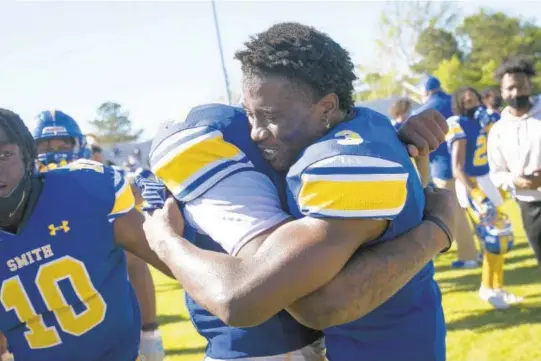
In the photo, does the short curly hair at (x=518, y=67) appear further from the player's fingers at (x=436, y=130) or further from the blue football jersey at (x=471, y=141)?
the player's fingers at (x=436, y=130)

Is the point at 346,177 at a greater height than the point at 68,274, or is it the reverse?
the point at 346,177

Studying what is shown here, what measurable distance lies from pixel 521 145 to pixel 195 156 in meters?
4.02

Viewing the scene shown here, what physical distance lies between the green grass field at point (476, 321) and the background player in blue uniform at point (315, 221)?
3.38 metres

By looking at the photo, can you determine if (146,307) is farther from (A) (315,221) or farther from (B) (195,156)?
(A) (315,221)

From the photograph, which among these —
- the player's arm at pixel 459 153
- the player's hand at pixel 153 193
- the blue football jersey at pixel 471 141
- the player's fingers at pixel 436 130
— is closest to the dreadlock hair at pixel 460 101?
the blue football jersey at pixel 471 141

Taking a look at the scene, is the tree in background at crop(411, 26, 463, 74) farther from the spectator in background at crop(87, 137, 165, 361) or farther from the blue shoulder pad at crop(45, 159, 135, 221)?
the blue shoulder pad at crop(45, 159, 135, 221)

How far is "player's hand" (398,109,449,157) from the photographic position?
1.68 metres

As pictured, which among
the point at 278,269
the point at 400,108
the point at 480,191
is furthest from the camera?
the point at 400,108

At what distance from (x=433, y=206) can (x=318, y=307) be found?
0.55 metres

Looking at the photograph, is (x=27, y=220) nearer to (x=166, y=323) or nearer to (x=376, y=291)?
(x=376, y=291)

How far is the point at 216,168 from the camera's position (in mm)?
1390

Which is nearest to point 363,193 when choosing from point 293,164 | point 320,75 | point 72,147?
point 293,164

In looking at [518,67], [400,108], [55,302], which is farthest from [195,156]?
[400,108]

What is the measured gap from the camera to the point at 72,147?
187 inches
